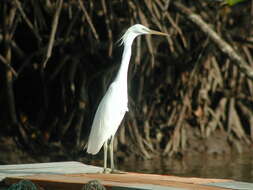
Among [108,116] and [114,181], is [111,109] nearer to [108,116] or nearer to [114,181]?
[108,116]

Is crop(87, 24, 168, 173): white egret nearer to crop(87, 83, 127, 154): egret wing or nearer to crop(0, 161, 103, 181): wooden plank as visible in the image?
crop(87, 83, 127, 154): egret wing

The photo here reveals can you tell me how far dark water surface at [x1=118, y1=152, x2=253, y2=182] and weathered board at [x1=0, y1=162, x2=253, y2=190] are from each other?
1987 mm

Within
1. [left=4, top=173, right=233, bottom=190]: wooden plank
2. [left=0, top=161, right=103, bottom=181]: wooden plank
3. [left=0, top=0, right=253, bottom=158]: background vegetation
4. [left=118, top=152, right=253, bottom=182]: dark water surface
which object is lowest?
Answer: [left=4, top=173, right=233, bottom=190]: wooden plank

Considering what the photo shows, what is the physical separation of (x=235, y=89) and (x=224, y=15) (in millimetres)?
903

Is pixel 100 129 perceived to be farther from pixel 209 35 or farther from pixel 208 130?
pixel 208 130

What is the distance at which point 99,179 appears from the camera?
5.84 m

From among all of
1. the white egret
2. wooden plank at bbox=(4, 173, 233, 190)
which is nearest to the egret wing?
the white egret

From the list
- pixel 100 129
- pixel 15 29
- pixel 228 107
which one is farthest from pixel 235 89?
pixel 100 129

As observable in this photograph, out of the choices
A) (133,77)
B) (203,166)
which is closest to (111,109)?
(203,166)

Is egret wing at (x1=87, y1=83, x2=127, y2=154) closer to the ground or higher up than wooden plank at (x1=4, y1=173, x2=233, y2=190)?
higher up

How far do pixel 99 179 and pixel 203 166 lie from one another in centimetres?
321

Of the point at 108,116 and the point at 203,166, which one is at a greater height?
the point at 108,116

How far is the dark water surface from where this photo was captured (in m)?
8.26

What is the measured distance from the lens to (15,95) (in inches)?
423
